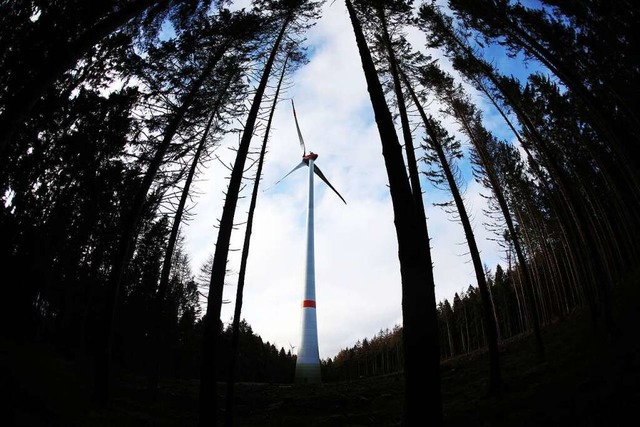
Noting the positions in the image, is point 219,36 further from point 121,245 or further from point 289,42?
point 121,245

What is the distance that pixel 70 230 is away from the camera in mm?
17875

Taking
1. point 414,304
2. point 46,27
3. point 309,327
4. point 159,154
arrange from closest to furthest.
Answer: point 414,304
point 46,27
point 159,154
point 309,327

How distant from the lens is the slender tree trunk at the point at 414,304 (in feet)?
11.5

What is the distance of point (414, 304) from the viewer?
3.93 meters

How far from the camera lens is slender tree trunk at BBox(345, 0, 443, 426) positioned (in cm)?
350

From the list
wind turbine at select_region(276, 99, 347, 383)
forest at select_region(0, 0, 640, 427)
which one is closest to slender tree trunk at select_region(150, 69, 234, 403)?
forest at select_region(0, 0, 640, 427)

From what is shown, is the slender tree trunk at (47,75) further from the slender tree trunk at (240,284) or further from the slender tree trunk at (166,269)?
the slender tree trunk at (240,284)

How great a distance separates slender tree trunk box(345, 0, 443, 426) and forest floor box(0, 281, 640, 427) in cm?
18

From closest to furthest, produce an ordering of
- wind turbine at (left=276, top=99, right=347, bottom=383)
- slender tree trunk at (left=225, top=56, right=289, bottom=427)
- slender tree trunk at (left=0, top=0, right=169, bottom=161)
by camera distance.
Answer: slender tree trunk at (left=0, top=0, right=169, bottom=161), slender tree trunk at (left=225, top=56, right=289, bottom=427), wind turbine at (left=276, top=99, right=347, bottom=383)

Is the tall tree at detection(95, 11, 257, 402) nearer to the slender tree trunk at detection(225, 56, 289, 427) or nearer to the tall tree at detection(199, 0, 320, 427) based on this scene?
the tall tree at detection(199, 0, 320, 427)

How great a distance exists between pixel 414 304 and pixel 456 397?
1048 centimetres

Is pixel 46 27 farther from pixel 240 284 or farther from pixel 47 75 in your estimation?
pixel 240 284

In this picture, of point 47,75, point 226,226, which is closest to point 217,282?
point 226,226

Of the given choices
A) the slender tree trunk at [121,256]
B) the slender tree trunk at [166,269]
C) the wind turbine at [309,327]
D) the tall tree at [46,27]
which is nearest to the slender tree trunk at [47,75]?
the tall tree at [46,27]
